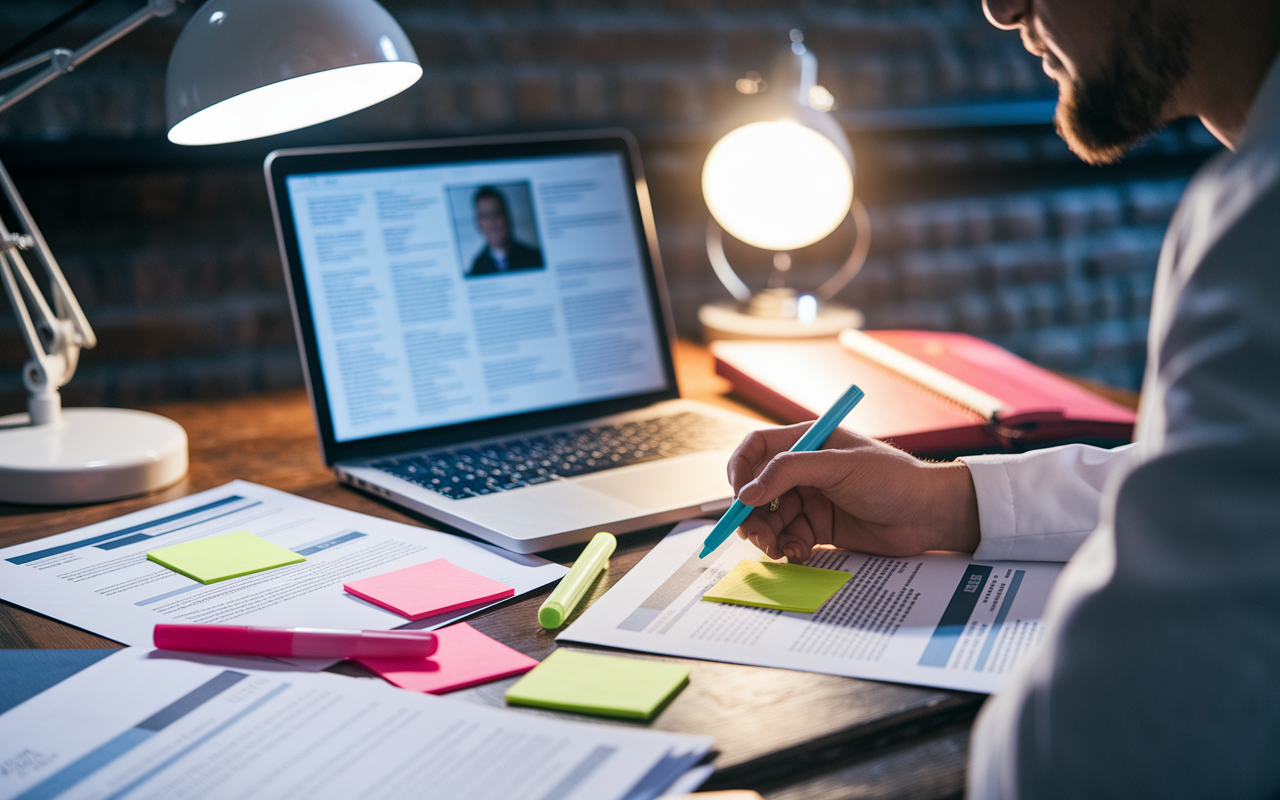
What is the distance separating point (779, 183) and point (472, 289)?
1.64 feet

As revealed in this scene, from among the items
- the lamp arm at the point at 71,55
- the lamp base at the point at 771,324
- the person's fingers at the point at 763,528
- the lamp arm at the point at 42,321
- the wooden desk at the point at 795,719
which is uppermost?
the lamp arm at the point at 71,55

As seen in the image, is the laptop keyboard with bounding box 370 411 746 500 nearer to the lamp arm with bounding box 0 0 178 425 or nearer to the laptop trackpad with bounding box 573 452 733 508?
the laptop trackpad with bounding box 573 452 733 508

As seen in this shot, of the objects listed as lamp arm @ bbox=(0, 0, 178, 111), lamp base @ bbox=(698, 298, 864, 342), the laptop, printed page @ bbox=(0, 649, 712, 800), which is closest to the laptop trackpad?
the laptop

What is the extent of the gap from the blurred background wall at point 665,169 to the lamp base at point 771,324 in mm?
234

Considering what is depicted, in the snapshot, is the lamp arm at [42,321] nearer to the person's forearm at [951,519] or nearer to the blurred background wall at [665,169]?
the blurred background wall at [665,169]

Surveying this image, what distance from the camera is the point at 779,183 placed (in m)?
1.34

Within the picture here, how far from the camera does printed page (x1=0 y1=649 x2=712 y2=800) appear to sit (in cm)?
46

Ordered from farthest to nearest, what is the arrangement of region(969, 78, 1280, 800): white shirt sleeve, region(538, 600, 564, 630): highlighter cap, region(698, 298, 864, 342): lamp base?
region(698, 298, 864, 342): lamp base
region(538, 600, 564, 630): highlighter cap
region(969, 78, 1280, 800): white shirt sleeve

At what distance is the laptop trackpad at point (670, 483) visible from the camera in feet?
2.75

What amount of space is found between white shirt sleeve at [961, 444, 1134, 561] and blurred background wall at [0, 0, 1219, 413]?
0.83m

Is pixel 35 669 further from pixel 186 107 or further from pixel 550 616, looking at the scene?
pixel 186 107

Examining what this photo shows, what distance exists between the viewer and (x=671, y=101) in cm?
162

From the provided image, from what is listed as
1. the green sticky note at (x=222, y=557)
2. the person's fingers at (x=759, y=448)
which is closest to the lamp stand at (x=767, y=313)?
the person's fingers at (x=759, y=448)

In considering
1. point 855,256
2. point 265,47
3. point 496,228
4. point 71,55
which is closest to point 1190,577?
point 265,47
